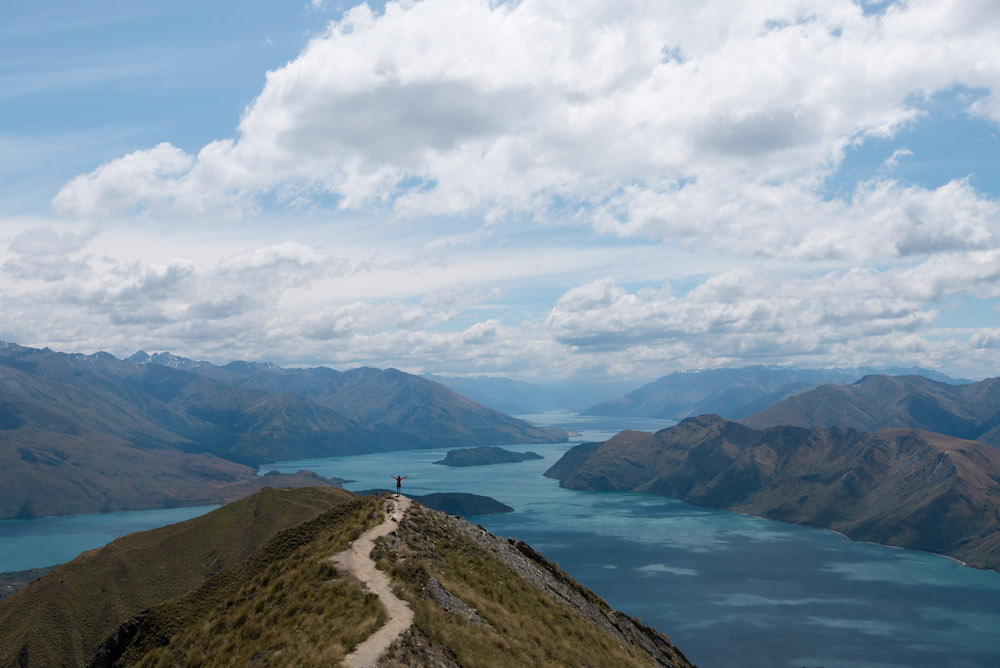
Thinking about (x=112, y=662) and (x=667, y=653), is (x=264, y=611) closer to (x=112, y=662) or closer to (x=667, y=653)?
(x=112, y=662)

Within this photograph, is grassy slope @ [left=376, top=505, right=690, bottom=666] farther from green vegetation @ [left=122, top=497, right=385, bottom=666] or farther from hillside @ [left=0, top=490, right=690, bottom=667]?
green vegetation @ [left=122, top=497, right=385, bottom=666]

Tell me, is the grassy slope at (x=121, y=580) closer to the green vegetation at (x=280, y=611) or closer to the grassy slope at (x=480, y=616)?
the green vegetation at (x=280, y=611)

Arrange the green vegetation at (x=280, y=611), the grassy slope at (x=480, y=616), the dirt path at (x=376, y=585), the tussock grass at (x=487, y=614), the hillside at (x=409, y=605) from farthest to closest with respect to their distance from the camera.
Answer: the tussock grass at (x=487, y=614) < the hillside at (x=409, y=605) < the grassy slope at (x=480, y=616) < the green vegetation at (x=280, y=611) < the dirt path at (x=376, y=585)

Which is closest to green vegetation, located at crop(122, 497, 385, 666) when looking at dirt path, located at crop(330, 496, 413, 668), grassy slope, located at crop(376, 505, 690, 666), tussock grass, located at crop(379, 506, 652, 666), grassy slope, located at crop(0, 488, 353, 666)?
dirt path, located at crop(330, 496, 413, 668)

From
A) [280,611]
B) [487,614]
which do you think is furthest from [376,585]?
[487,614]

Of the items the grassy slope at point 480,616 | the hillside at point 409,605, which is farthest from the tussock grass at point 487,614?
the hillside at point 409,605
